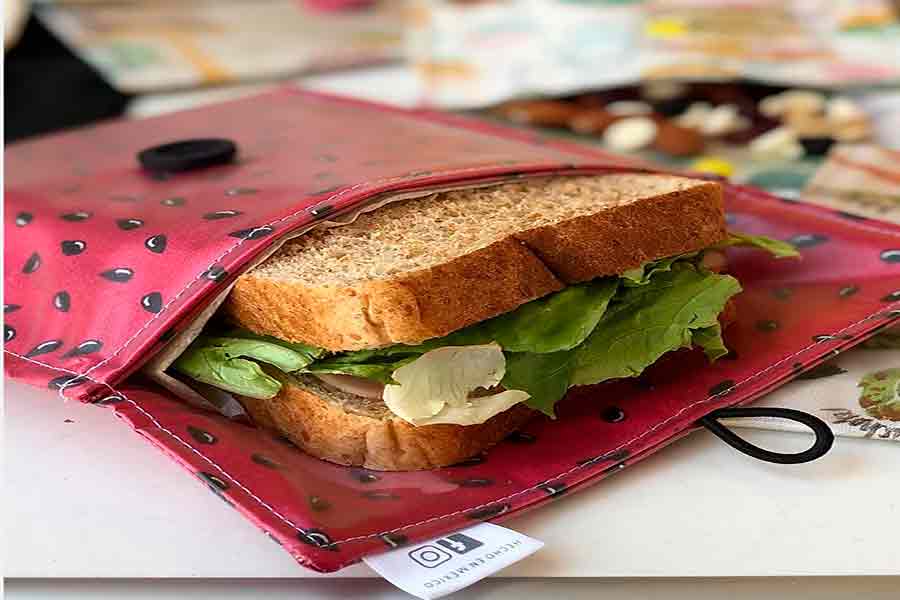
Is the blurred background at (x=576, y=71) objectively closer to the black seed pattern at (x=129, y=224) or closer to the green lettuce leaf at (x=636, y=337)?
the green lettuce leaf at (x=636, y=337)

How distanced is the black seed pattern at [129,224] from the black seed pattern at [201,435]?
302mm

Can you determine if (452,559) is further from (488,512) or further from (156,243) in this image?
(156,243)

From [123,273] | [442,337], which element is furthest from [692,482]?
[123,273]

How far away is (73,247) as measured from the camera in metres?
1.41

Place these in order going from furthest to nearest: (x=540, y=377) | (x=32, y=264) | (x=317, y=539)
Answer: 1. (x=32, y=264)
2. (x=540, y=377)
3. (x=317, y=539)

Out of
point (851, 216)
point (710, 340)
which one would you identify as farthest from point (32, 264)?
point (851, 216)

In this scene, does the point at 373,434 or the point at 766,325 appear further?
the point at 766,325

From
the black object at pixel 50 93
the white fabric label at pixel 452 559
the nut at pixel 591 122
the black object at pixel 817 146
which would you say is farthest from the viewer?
the black object at pixel 50 93

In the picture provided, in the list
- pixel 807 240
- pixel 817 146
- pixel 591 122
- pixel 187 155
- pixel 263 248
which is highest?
pixel 591 122

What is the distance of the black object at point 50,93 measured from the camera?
8.38 feet

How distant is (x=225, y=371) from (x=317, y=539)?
0.31 m

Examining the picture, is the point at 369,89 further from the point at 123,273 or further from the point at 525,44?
the point at 123,273

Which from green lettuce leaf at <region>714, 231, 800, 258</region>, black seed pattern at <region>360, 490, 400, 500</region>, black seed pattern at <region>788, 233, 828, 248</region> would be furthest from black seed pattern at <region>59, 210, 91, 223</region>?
black seed pattern at <region>788, 233, 828, 248</region>

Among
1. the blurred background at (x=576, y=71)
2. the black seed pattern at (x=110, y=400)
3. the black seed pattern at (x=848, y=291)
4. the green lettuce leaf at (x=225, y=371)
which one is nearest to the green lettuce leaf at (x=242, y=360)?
the green lettuce leaf at (x=225, y=371)
